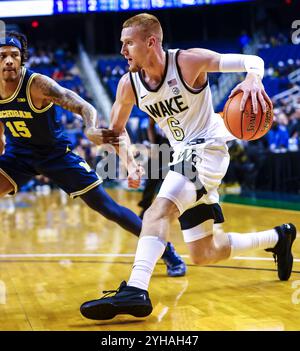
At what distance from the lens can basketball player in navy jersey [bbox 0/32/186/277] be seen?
178 inches

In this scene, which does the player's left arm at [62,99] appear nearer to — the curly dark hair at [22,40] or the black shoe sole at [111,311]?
the curly dark hair at [22,40]

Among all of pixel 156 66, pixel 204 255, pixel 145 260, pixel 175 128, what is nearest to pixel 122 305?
pixel 145 260

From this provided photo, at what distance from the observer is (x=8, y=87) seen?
457cm

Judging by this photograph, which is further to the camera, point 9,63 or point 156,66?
point 9,63

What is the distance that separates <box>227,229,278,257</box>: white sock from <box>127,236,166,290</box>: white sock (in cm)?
97

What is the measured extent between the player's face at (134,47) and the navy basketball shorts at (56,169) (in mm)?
1307

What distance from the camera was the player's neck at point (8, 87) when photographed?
4555 millimetres

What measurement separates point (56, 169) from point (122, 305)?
1.80 metres

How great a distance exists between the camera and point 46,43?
25.0m

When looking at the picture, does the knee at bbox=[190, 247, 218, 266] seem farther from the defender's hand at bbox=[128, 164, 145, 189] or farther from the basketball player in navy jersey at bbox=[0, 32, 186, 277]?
the basketball player in navy jersey at bbox=[0, 32, 186, 277]

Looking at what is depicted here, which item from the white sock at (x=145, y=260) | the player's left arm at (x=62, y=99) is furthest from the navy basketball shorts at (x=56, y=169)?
the white sock at (x=145, y=260)

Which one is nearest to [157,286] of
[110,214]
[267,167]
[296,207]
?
[110,214]

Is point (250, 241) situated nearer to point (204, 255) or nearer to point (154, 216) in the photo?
point (204, 255)

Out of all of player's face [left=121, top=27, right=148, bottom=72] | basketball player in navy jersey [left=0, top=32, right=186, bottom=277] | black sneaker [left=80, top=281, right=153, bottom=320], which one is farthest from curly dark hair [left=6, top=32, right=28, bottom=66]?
black sneaker [left=80, top=281, right=153, bottom=320]
